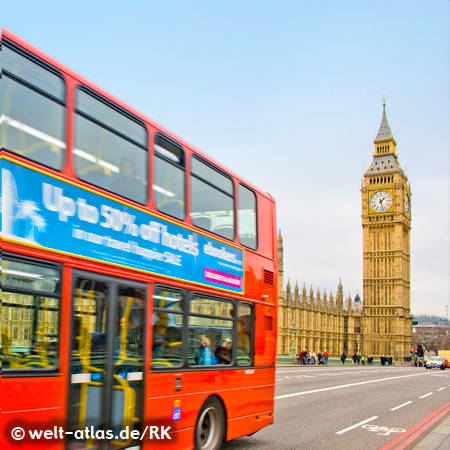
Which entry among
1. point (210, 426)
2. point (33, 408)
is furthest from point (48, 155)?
point (210, 426)

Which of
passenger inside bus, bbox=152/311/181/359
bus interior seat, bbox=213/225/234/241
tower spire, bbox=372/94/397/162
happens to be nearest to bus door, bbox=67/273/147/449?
passenger inside bus, bbox=152/311/181/359

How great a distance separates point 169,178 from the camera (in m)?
7.10

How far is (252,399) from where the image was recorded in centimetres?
892

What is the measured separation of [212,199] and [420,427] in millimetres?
7375

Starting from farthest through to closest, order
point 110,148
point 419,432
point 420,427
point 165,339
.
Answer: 1. point 420,427
2. point 419,432
3. point 165,339
4. point 110,148

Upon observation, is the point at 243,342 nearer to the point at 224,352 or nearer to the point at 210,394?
the point at 224,352

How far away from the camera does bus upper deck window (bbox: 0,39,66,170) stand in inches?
194

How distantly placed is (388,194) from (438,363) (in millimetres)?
50144

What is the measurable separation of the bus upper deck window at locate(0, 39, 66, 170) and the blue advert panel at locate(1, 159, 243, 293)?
0.68 ft

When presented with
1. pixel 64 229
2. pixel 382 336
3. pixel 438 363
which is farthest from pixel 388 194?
pixel 64 229

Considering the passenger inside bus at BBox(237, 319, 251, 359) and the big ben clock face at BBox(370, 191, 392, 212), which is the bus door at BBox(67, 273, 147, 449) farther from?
the big ben clock face at BBox(370, 191, 392, 212)

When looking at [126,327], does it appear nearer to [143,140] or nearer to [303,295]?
[143,140]

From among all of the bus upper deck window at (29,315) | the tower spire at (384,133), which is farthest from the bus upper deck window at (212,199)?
the tower spire at (384,133)

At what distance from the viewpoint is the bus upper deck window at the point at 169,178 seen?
22.6ft
